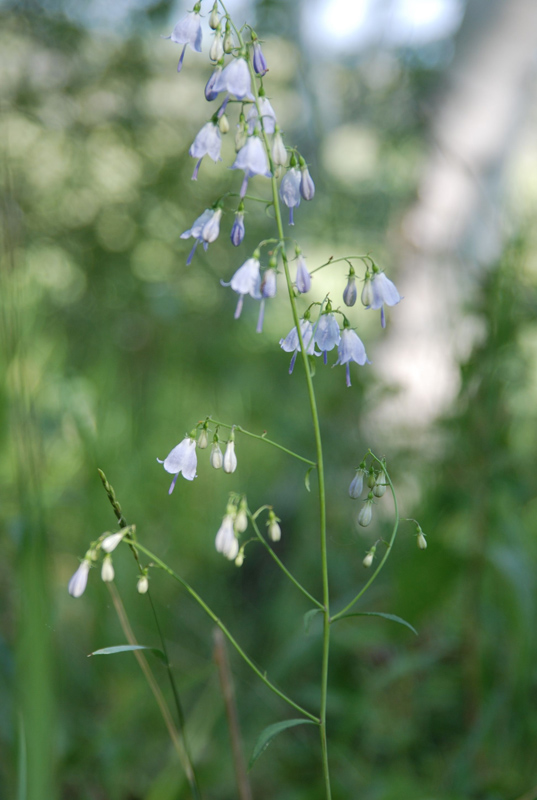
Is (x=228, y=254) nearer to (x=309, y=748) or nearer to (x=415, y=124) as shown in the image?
(x=415, y=124)

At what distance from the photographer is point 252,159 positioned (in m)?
0.84

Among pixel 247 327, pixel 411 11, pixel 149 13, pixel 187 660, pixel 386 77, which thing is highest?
pixel 386 77

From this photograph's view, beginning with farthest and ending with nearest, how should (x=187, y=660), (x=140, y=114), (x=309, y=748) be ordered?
(x=140, y=114), (x=187, y=660), (x=309, y=748)

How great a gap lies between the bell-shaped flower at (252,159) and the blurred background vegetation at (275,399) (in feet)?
1.17

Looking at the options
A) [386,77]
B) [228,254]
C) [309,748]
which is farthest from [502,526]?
[386,77]

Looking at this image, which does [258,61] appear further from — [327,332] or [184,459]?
[184,459]

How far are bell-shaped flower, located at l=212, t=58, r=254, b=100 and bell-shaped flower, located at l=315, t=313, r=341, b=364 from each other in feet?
1.16

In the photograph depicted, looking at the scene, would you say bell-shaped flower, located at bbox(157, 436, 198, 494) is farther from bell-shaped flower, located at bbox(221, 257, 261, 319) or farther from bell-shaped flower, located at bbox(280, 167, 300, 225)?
bell-shaped flower, located at bbox(280, 167, 300, 225)

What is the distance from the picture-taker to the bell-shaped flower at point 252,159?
84 cm

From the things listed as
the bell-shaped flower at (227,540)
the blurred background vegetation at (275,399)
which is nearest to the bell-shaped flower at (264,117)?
the blurred background vegetation at (275,399)

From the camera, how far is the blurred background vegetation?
171 cm

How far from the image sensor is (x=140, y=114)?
11.5 ft

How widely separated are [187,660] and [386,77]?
13.0ft

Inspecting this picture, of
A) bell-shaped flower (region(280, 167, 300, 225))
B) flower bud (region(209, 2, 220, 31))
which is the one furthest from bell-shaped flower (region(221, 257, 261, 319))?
flower bud (region(209, 2, 220, 31))
